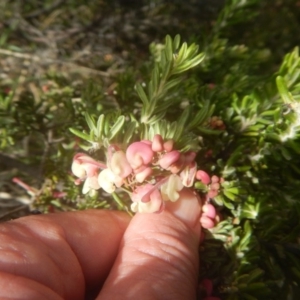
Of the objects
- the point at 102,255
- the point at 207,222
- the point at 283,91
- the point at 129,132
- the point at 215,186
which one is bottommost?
the point at 102,255

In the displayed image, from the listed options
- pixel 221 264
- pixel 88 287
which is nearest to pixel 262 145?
pixel 221 264

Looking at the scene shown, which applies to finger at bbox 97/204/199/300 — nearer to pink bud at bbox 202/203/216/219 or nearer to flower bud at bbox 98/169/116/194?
pink bud at bbox 202/203/216/219

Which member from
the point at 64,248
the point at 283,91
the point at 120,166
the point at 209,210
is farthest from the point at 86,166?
the point at 283,91

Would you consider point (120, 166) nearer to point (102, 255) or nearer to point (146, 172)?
point (146, 172)

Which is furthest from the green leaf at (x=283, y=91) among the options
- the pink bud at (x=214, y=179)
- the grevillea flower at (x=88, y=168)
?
the grevillea flower at (x=88, y=168)

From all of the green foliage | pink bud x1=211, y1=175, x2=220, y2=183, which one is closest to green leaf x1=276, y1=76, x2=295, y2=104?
the green foliage

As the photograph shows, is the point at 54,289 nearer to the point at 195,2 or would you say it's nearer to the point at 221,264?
the point at 221,264
